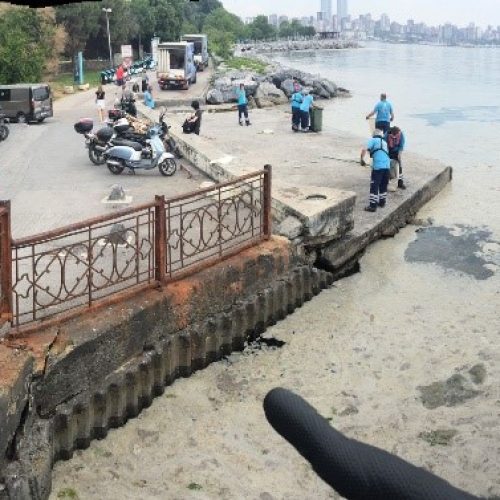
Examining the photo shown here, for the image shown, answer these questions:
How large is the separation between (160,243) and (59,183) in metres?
6.06

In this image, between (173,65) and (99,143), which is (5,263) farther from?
(173,65)

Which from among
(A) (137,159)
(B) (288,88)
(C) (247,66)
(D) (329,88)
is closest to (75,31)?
(C) (247,66)

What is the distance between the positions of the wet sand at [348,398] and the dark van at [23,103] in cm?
1580

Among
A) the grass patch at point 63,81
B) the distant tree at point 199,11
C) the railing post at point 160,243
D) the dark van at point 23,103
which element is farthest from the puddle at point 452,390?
the distant tree at point 199,11

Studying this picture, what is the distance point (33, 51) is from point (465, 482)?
106 feet

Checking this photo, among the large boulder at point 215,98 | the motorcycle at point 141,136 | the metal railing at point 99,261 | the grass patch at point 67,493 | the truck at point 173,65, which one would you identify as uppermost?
the truck at point 173,65

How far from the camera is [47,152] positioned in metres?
16.5

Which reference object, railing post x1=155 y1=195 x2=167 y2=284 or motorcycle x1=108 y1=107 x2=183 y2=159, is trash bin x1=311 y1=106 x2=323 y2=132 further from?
railing post x1=155 y1=195 x2=167 y2=284

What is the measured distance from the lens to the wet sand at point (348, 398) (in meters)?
5.99

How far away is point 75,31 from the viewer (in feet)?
167

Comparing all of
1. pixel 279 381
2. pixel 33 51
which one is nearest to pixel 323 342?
pixel 279 381

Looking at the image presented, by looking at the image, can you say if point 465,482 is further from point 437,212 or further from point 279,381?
point 437,212

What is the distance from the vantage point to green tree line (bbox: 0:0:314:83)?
1297 inches

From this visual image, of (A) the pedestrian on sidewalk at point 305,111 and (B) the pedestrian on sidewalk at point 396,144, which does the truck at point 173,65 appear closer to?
(A) the pedestrian on sidewalk at point 305,111
